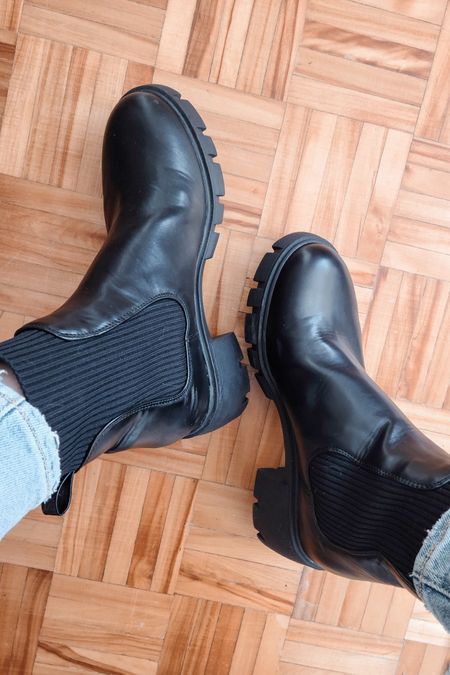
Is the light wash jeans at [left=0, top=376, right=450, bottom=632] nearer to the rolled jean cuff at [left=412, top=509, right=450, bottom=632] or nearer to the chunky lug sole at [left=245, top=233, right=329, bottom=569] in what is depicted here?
the rolled jean cuff at [left=412, top=509, right=450, bottom=632]

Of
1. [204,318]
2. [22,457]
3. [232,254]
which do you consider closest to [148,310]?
[204,318]

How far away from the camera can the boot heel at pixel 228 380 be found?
0.99 meters

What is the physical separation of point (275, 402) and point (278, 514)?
0.18 metres

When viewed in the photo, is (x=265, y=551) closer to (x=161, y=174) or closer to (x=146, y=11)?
(x=161, y=174)

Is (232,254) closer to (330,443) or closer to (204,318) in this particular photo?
(204,318)

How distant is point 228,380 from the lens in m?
1.00

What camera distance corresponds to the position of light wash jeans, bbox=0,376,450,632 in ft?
2.02

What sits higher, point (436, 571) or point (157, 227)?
point (157, 227)

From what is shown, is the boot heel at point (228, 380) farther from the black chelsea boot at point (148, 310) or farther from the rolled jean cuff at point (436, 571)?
the rolled jean cuff at point (436, 571)

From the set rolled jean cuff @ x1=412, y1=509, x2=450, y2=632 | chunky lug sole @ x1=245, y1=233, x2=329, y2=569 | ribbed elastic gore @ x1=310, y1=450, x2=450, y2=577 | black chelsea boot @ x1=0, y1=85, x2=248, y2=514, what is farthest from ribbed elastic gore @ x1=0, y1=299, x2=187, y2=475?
rolled jean cuff @ x1=412, y1=509, x2=450, y2=632

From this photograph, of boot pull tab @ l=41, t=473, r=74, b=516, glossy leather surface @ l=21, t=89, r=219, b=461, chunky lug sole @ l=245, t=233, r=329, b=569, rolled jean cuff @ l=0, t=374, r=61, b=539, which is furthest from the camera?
chunky lug sole @ l=245, t=233, r=329, b=569

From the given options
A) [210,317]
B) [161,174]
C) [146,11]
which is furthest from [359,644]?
[146,11]

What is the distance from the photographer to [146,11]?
1.03 metres

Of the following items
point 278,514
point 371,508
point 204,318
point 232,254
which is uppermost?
point 232,254
